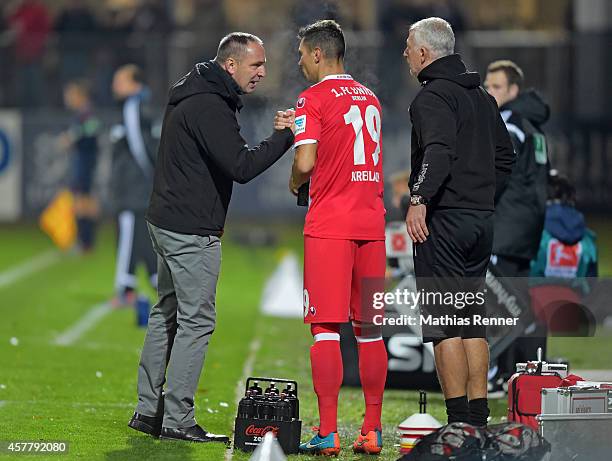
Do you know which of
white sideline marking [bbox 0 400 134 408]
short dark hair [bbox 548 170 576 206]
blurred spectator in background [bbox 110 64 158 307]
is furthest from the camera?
blurred spectator in background [bbox 110 64 158 307]

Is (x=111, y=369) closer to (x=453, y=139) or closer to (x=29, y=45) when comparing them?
(x=453, y=139)

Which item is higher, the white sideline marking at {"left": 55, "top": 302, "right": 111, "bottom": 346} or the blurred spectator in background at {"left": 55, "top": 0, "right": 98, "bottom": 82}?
the blurred spectator in background at {"left": 55, "top": 0, "right": 98, "bottom": 82}

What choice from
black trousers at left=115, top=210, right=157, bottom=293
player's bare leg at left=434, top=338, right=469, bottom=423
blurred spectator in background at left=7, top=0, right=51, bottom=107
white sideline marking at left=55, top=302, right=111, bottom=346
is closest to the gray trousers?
player's bare leg at left=434, top=338, right=469, bottom=423

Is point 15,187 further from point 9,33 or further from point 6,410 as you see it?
point 6,410

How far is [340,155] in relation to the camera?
732 centimetres

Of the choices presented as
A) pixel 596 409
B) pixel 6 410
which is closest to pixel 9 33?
pixel 6 410


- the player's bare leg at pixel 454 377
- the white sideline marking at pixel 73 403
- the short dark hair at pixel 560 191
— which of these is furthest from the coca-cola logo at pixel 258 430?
the short dark hair at pixel 560 191

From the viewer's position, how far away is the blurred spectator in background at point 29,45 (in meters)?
24.1

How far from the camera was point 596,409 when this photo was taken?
7.02m

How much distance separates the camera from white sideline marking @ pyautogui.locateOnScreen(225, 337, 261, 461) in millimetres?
7455

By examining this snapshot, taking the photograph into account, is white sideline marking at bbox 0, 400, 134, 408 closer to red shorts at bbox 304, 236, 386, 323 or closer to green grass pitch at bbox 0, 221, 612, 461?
green grass pitch at bbox 0, 221, 612, 461

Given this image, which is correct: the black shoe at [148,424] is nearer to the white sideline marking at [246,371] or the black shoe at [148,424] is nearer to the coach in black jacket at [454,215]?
the white sideline marking at [246,371]

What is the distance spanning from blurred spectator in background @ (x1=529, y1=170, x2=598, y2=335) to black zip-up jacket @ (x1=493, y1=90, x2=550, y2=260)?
0.50m

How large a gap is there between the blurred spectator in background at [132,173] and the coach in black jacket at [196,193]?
6061mm
